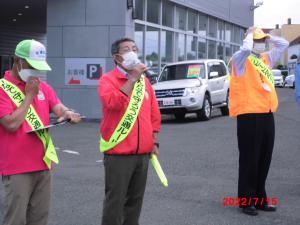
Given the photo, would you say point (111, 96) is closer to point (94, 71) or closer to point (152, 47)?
point (94, 71)

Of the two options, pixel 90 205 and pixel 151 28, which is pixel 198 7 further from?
pixel 90 205

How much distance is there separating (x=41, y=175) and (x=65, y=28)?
45.5 feet

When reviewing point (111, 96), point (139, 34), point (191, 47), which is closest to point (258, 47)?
point (111, 96)

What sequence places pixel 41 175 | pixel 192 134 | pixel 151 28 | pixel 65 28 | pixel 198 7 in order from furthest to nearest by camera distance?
1. pixel 198 7
2. pixel 151 28
3. pixel 65 28
4. pixel 192 134
5. pixel 41 175

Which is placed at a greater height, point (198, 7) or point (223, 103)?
point (198, 7)

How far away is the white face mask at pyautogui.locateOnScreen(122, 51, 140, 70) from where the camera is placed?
158 inches

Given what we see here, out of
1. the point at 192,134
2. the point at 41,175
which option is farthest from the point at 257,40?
the point at 192,134

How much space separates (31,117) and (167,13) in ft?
61.4

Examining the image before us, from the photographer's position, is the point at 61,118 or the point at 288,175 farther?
the point at 288,175

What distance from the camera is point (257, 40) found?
5930mm

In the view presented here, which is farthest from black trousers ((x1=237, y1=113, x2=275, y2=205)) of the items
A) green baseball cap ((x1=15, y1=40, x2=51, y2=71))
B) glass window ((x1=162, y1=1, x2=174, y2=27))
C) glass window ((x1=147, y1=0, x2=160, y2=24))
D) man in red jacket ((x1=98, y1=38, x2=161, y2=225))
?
glass window ((x1=162, y1=1, x2=174, y2=27))

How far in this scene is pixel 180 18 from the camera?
23.4 meters
